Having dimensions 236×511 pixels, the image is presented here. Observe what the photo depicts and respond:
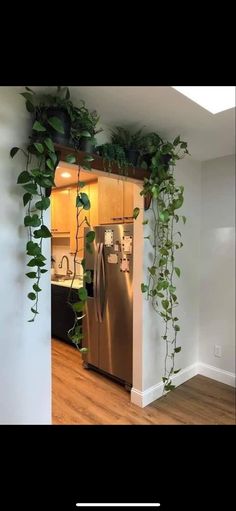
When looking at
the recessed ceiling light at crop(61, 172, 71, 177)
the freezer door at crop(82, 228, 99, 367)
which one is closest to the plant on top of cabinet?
the freezer door at crop(82, 228, 99, 367)

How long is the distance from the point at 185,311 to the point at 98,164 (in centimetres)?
182

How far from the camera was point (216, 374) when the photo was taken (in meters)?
2.93

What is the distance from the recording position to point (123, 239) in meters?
2.64

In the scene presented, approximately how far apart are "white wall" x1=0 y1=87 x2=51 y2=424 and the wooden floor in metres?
0.76

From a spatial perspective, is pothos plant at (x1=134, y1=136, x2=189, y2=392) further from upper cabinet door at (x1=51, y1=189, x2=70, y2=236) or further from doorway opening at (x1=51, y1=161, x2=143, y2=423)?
upper cabinet door at (x1=51, y1=189, x2=70, y2=236)

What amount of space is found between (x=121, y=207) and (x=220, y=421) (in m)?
2.08

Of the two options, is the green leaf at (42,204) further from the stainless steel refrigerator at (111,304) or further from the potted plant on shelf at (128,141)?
A: the stainless steel refrigerator at (111,304)

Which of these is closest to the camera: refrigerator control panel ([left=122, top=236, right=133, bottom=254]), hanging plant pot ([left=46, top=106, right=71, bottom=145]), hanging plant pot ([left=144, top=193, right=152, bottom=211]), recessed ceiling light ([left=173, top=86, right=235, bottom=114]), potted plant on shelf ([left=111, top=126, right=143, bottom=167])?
hanging plant pot ([left=46, top=106, right=71, bottom=145])

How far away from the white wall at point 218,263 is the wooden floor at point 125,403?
384mm

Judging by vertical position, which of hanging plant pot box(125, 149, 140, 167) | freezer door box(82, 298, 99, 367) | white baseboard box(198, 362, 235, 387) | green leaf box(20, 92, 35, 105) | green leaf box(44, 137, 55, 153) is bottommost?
white baseboard box(198, 362, 235, 387)

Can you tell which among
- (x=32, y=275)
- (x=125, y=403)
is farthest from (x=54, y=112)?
(x=125, y=403)

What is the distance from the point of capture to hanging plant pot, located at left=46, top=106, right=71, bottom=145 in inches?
57.7
